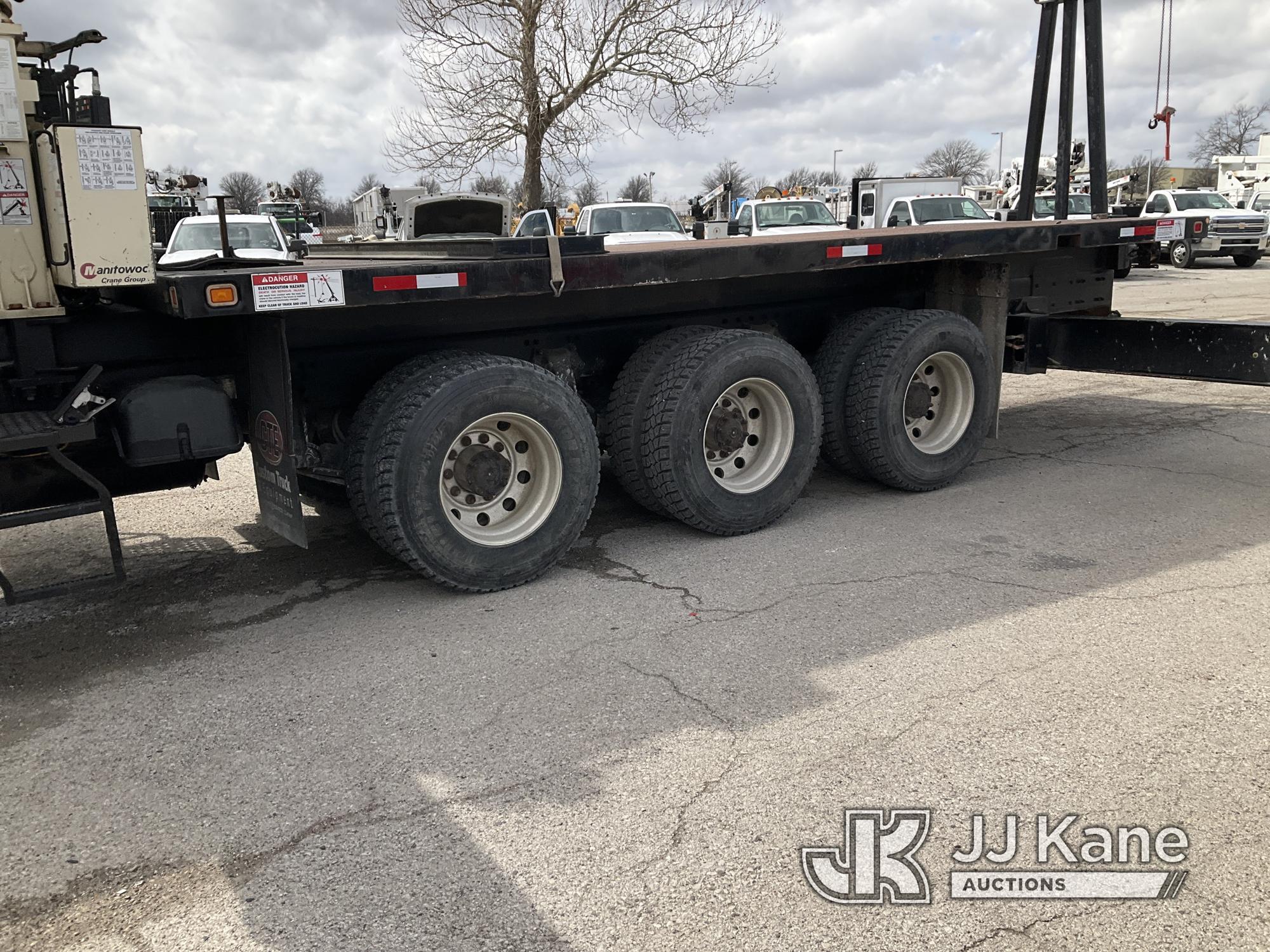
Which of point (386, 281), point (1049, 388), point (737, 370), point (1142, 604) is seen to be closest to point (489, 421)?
point (386, 281)

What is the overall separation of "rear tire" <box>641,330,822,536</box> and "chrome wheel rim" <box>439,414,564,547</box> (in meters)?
0.64

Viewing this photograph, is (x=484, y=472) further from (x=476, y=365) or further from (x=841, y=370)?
(x=841, y=370)

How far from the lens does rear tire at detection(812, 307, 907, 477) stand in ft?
20.7

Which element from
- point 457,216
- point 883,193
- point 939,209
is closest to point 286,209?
point 883,193

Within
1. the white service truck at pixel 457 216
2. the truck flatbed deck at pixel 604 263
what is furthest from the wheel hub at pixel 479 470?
the white service truck at pixel 457 216

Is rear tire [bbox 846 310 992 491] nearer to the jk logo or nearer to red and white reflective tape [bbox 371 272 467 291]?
red and white reflective tape [bbox 371 272 467 291]

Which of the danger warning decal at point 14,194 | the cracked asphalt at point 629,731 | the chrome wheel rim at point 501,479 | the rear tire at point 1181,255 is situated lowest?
the cracked asphalt at point 629,731

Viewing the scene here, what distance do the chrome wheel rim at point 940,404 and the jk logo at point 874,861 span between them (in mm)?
3770

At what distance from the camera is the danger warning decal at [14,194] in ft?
13.2

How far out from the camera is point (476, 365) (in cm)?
482

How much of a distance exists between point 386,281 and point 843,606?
2.36 m

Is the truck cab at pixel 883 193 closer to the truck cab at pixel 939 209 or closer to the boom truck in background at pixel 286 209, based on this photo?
the truck cab at pixel 939 209

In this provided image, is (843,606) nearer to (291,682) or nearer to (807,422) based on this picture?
(807,422)

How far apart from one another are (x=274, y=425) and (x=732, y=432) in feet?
7.68
